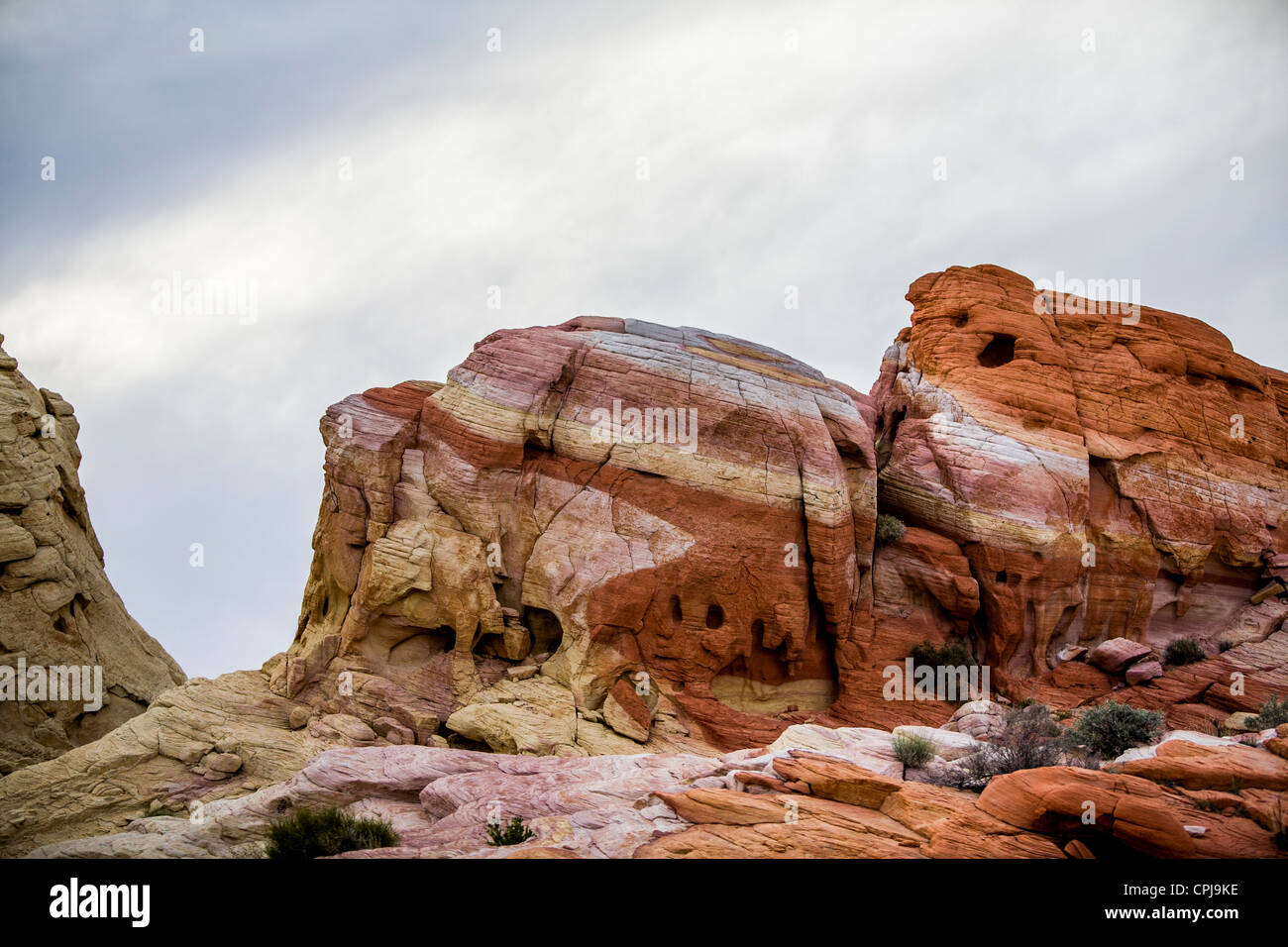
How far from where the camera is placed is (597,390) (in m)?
25.4

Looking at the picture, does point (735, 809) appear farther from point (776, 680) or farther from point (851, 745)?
point (776, 680)

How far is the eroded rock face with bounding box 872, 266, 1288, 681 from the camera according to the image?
95.0ft

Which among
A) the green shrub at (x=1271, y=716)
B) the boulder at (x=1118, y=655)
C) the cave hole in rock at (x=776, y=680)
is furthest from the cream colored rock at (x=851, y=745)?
the boulder at (x=1118, y=655)

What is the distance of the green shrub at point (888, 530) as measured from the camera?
95.5 feet

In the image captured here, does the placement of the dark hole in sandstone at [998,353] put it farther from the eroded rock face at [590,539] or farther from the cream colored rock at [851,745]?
the cream colored rock at [851,745]

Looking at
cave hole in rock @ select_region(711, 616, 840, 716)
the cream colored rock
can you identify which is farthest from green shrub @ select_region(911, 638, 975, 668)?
the cream colored rock

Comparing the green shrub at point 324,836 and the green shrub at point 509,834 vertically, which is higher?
the green shrub at point 509,834

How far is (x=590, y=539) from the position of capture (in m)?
24.0

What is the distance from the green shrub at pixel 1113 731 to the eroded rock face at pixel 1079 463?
35.4 ft

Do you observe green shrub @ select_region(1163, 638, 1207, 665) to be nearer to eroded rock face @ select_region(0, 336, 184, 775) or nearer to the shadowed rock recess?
the shadowed rock recess

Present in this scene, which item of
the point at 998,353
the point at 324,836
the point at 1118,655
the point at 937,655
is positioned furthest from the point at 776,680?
the point at 324,836

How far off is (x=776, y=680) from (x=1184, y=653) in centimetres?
1386
